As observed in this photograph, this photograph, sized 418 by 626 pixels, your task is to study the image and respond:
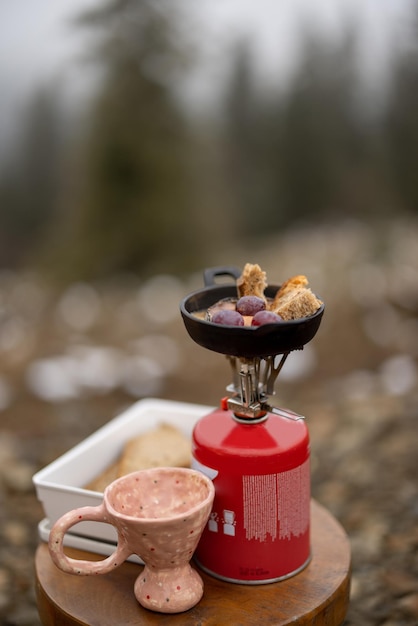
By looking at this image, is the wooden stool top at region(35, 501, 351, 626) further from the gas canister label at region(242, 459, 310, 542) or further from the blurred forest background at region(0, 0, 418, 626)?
the blurred forest background at region(0, 0, 418, 626)

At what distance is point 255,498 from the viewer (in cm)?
109

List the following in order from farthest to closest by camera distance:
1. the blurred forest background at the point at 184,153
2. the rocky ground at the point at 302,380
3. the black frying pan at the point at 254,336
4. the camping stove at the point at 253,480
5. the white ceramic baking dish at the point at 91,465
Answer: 1. the blurred forest background at the point at 184,153
2. the rocky ground at the point at 302,380
3. the white ceramic baking dish at the point at 91,465
4. the camping stove at the point at 253,480
5. the black frying pan at the point at 254,336

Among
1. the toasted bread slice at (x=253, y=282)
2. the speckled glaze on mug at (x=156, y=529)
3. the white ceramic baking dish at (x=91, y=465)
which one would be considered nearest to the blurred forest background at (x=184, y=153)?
the white ceramic baking dish at (x=91, y=465)

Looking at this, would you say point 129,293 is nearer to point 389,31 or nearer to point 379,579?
point 389,31

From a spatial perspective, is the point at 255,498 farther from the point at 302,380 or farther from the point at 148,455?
the point at 302,380

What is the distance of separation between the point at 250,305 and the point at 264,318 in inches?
3.2

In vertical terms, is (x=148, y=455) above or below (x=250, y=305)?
below

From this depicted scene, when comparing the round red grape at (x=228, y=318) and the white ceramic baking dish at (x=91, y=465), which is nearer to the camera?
the round red grape at (x=228, y=318)

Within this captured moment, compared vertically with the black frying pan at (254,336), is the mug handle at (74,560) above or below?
below

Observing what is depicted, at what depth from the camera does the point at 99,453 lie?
1356mm

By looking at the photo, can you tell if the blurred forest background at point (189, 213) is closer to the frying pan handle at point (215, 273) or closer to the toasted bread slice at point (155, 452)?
the toasted bread slice at point (155, 452)

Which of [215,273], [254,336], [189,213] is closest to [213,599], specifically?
[254,336]

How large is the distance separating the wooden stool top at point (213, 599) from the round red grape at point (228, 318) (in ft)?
1.44

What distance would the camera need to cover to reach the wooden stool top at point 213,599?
3.45 ft
